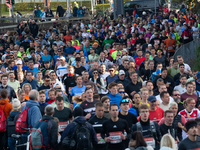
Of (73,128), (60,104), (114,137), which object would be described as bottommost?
(114,137)

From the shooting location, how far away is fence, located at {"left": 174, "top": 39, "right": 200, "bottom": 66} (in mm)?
17470

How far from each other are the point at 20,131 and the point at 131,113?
2438 millimetres

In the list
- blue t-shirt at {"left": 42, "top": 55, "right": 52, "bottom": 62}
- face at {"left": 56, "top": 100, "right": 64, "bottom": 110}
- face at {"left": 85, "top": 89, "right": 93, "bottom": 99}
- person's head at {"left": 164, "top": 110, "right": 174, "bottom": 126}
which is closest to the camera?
person's head at {"left": 164, "top": 110, "right": 174, "bottom": 126}

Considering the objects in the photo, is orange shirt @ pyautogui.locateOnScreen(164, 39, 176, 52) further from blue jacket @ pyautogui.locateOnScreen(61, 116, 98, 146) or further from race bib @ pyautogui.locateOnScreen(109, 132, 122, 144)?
blue jacket @ pyautogui.locateOnScreen(61, 116, 98, 146)

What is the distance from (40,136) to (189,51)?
12.3m

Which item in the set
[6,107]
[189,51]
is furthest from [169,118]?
[189,51]

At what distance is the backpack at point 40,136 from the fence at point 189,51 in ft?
37.7

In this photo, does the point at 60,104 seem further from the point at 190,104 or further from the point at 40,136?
the point at 190,104

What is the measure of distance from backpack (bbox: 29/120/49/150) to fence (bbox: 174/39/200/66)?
1149 cm

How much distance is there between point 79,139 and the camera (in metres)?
6.88

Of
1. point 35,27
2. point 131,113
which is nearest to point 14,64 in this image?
point 131,113

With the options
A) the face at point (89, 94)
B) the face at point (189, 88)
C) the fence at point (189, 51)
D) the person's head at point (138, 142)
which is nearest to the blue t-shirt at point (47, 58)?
the fence at point (189, 51)

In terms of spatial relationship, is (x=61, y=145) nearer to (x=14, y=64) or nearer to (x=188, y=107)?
(x=188, y=107)

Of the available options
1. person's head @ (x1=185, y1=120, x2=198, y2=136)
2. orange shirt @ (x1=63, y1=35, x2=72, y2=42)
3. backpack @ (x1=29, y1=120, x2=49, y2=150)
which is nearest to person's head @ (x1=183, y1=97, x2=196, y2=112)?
person's head @ (x1=185, y1=120, x2=198, y2=136)
